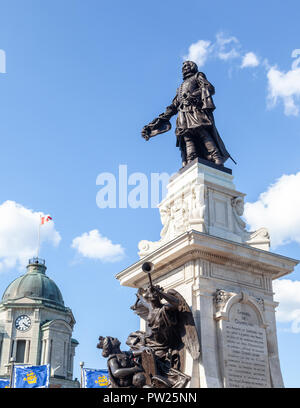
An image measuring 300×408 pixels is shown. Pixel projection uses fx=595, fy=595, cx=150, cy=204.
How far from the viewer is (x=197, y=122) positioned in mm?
15219

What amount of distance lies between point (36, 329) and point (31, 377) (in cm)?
4938

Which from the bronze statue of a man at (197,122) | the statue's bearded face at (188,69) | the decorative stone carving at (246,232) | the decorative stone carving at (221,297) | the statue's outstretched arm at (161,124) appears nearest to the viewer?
the decorative stone carving at (221,297)

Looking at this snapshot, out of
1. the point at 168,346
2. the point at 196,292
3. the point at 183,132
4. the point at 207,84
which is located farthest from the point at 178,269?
the point at 207,84

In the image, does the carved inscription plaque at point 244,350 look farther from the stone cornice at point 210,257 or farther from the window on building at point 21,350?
the window on building at point 21,350

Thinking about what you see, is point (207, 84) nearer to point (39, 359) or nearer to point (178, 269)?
point (178, 269)

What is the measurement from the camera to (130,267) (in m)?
14.0

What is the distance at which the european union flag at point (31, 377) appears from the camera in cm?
2819

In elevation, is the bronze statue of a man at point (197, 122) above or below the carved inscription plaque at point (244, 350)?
above

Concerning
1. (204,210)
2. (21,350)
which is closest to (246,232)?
(204,210)

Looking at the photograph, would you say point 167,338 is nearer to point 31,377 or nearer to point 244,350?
point 244,350

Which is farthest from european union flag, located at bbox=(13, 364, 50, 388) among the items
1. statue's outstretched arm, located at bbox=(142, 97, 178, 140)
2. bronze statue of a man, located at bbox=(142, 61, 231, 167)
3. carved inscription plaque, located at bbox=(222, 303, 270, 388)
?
A: carved inscription plaque, located at bbox=(222, 303, 270, 388)

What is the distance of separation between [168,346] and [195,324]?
751 mm

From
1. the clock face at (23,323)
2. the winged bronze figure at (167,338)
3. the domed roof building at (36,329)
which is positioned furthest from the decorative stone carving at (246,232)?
the clock face at (23,323)

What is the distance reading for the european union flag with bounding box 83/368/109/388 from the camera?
2883cm
